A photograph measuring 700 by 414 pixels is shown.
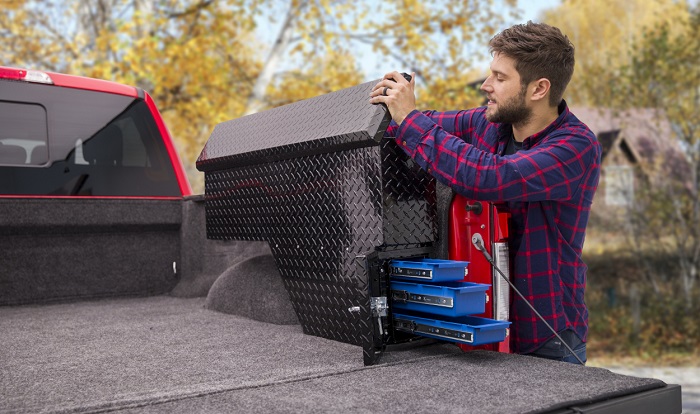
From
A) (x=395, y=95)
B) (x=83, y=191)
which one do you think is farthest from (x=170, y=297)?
(x=395, y=95)

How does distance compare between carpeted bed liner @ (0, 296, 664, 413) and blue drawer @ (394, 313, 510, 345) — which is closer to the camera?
carpeted bed liner @ (0, 296, 664, 413)

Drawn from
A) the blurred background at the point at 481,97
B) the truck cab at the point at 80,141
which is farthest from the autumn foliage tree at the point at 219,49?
the truck cab at the point at 80,141

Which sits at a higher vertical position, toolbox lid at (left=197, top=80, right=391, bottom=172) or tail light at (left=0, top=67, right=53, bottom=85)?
tail light at (left=0, top=67, right=53, bottom=85)

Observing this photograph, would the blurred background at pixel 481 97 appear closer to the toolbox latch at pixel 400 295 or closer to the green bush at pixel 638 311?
the green bush at pixel 638 311

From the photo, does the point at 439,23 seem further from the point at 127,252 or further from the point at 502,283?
the point at 502,283

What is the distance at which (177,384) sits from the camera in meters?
1.80

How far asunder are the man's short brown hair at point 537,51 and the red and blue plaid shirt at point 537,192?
0.12 m

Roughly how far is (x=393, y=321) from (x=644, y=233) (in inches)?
491

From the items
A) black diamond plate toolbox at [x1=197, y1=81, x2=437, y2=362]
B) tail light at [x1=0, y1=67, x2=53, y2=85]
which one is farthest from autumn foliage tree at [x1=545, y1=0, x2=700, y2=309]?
tail light at [x1=0, y1=67, x2=53, y2=85]

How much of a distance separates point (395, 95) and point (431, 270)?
53 centimetres

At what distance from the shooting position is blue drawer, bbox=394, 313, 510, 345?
184 cm

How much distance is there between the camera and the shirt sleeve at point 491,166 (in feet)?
6.53

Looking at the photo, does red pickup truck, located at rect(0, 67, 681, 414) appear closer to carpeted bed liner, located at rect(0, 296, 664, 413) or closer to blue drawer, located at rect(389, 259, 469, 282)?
carpeted bed liner, located at rect(0, 296, 664, 413)

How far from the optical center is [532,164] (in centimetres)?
203
